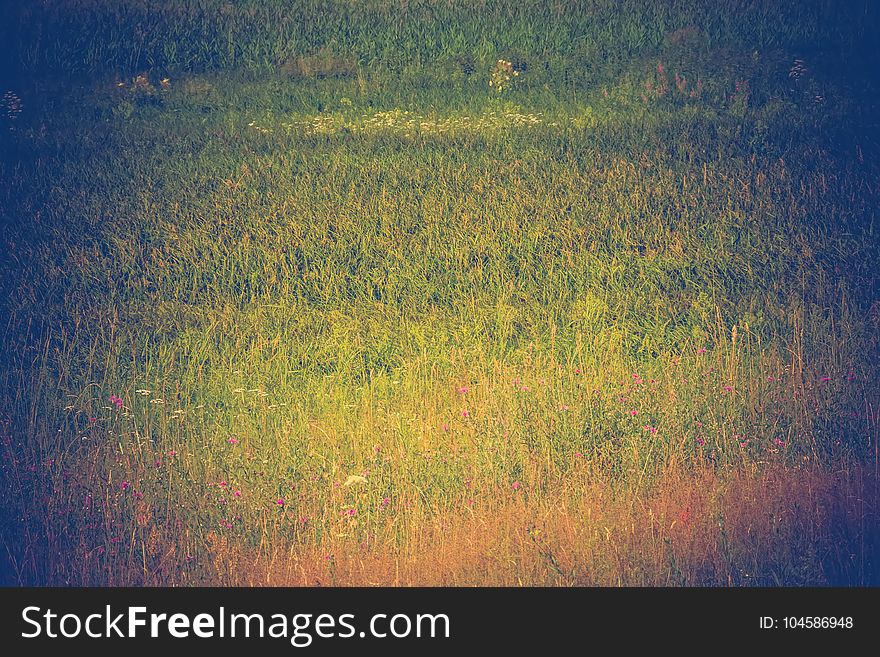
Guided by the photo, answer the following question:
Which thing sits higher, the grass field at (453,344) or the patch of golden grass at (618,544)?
the grass field at (453,344)

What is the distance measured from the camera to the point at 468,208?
519 centimetres

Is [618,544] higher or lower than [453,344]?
lower

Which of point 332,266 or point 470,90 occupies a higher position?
point 470,90

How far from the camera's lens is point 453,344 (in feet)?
10.6

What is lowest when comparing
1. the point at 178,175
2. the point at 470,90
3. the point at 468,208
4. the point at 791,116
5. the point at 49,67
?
the point at 468,208

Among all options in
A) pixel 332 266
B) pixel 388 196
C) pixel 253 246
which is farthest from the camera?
pixel 388 196

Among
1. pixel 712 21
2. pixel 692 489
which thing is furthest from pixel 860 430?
pixel 712 21

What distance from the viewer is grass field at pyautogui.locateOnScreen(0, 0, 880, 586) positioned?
2.20 m

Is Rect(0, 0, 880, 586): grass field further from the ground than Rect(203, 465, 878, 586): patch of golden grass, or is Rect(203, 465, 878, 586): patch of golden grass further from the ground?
Rect(0, 0, 880, 586): grass field

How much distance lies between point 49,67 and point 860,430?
9.96 meters

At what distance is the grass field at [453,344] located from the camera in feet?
7.22

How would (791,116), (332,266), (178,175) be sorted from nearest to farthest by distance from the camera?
(332,266) → (178,175) → (791,116)

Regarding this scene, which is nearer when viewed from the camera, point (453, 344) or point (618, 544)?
point (618, 544)

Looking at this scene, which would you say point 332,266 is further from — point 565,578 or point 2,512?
point 565,578
